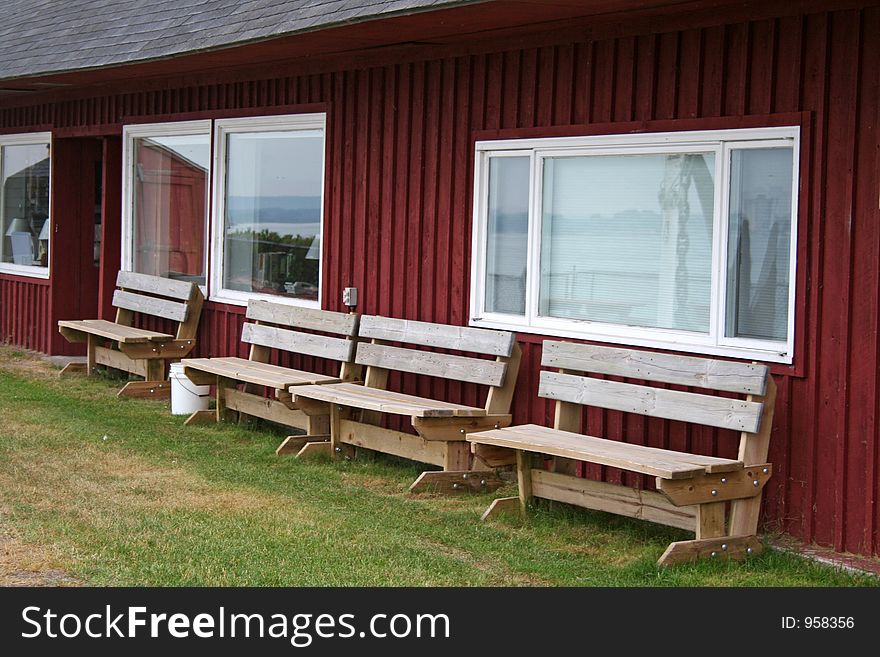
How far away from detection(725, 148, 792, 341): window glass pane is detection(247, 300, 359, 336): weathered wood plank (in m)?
3.15

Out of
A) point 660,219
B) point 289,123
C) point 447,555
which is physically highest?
point 289,123

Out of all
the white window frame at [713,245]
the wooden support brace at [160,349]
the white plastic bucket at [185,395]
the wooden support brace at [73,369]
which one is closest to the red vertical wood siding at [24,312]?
the wooden support brace at [73,369]

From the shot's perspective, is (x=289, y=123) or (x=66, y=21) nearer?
(x=289, y=123)

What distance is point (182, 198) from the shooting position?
11.9 m

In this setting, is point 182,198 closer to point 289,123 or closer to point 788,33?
point 289,123

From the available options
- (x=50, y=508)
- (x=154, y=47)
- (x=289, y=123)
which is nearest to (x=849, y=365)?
(x=50, y=508)

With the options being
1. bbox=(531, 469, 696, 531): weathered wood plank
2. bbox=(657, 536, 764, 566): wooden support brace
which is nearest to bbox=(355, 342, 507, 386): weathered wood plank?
bbox=(531, 469, 696, 531): weathered wood plank

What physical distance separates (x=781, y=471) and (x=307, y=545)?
245 cm

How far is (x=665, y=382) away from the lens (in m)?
6.81

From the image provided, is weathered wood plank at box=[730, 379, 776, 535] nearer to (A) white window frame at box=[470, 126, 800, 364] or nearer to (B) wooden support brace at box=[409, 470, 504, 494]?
(A) white window frame at box=[470, 126, 800, 364]

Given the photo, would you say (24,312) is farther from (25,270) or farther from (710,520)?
(710,520)

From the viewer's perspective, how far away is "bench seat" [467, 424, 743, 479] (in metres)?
6.05

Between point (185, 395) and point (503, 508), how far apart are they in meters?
4.09

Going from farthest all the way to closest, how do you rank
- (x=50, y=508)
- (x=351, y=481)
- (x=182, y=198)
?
1. (x=182, y=198)
2. (x=351, y=481)
3. (x=50, y=508)
